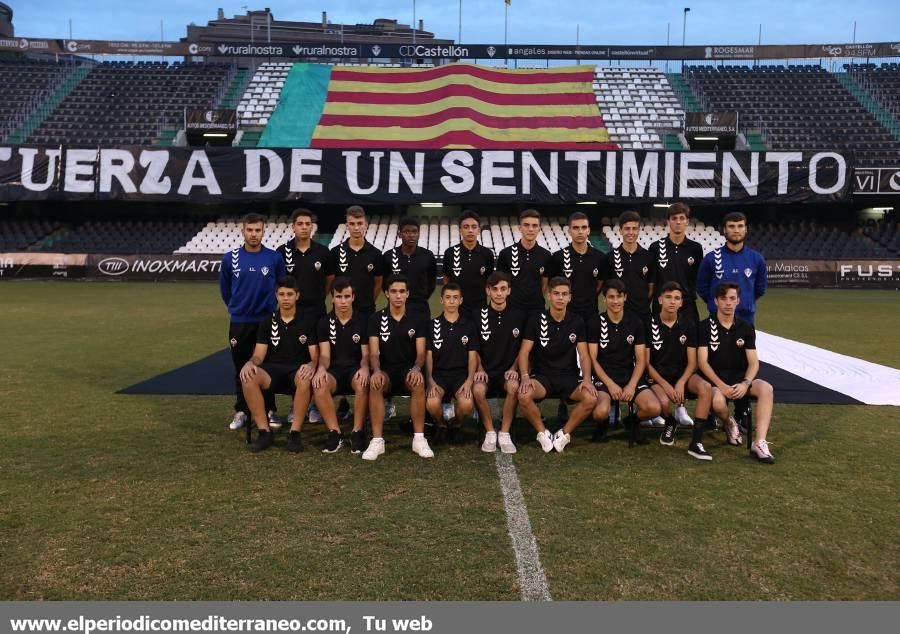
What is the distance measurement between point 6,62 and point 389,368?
1544 inches

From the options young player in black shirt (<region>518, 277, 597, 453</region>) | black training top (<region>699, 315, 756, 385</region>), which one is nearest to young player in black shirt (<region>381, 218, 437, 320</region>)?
young player in black shirt (<region>518, 277, 597, 453</region>)

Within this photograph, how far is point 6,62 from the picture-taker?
34.0 m

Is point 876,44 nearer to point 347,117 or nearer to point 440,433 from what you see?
point 347,117

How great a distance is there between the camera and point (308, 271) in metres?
6.01

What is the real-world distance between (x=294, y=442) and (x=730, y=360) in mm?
3657

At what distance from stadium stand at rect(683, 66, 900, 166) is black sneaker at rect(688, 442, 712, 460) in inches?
1032

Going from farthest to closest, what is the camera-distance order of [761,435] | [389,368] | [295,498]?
[389,368] → [761,435] → [295,498]

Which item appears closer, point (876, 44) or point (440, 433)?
point (440, 433)

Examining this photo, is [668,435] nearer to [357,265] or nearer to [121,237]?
[357,265]

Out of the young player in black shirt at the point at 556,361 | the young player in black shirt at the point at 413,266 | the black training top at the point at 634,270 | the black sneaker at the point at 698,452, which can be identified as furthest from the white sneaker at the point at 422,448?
the black training top at the point at 634,270

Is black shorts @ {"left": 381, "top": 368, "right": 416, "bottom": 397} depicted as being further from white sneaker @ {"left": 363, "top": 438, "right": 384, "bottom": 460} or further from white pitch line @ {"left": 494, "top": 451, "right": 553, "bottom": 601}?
white pitch line @ {"left": 494, "top": 451, "right": 553, "bottom": 601}

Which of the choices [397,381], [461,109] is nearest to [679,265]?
[397,381]

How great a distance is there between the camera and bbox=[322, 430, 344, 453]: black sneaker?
510 cm
